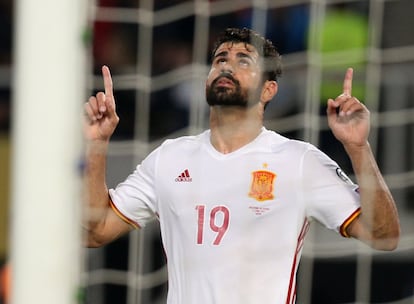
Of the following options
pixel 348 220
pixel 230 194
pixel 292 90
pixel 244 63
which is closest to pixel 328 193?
pixel 348 220

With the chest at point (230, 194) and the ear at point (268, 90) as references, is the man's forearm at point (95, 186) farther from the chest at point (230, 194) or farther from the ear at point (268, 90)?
the ear at point (268, 90)

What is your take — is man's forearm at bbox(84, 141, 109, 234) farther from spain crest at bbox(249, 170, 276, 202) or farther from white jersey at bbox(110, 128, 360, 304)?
spain crest at bbox(249, 170, 276, 202)

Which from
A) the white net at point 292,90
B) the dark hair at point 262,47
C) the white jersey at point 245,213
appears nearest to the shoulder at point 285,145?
the white jersey at point 245,213

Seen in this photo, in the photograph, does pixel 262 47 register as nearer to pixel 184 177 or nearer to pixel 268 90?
pixel 268 90

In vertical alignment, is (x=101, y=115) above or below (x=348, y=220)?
above

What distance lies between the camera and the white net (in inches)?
102

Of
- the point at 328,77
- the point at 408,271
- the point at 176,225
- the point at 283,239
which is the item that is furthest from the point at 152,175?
the point at 408,271

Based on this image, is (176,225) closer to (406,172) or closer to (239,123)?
(239,123)

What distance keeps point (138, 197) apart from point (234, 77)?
0.99 ft

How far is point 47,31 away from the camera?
1.49 metres

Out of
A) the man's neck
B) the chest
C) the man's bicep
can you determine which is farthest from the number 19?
the man's bicep

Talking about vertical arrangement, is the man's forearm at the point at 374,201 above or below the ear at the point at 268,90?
below

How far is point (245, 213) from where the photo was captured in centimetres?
208

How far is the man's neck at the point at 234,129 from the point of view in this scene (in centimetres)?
213
